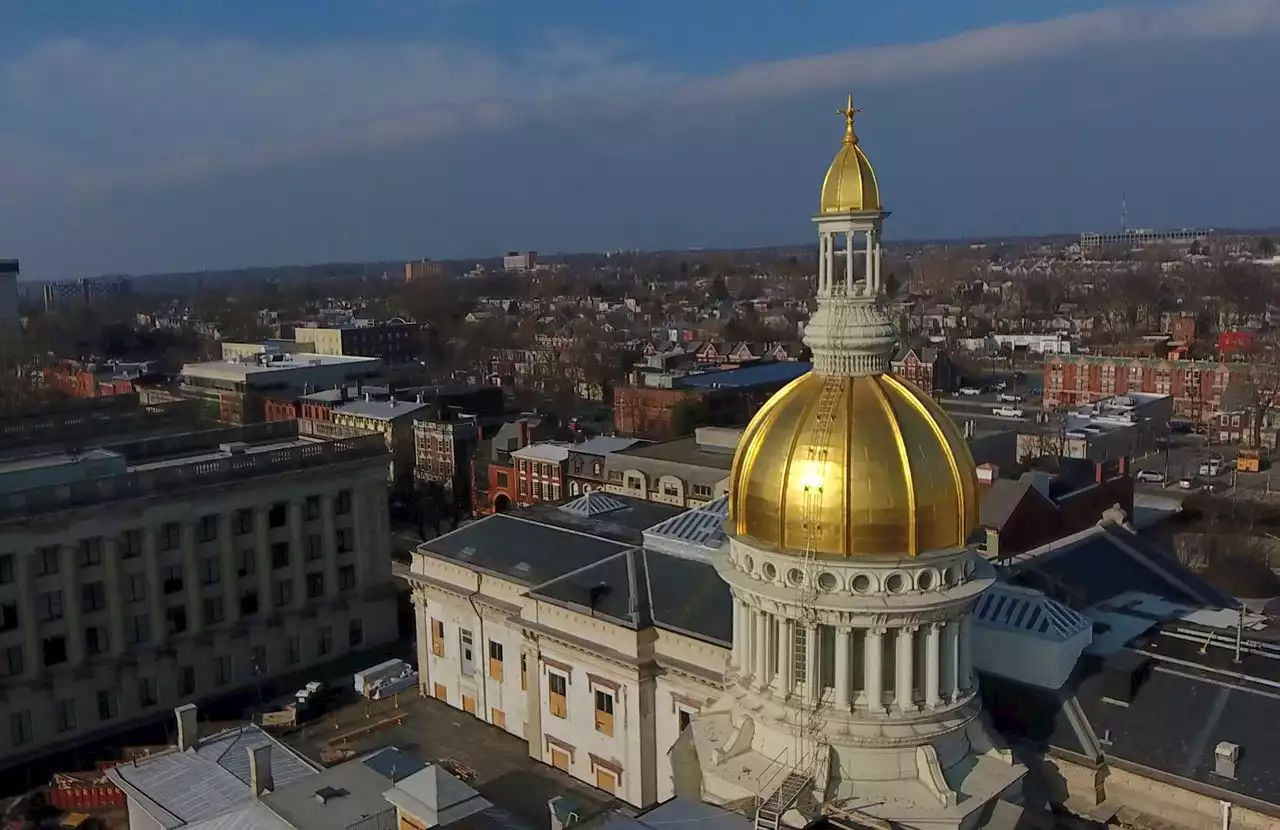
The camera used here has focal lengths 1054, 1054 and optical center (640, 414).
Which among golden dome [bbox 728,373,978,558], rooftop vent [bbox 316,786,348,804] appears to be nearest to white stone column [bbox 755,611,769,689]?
golden dome [bbox 728,373,978,558]

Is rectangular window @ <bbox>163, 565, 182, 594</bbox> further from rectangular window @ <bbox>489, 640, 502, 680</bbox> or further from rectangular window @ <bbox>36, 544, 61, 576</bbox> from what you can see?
rectangular window @ <bbox>489, 640, 502, 680</bbox>

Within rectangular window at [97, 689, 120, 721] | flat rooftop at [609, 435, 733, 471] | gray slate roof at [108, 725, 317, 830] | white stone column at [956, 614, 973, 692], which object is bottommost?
rectangular window at [97, 689, 120, 721]

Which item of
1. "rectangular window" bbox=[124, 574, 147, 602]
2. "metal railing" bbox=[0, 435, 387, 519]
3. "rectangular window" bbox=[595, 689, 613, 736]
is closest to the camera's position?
"rectangular window" bbox=[595, 689, 613, 736]

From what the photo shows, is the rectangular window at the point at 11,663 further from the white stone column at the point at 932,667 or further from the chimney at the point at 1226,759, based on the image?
the chimney at the point at 1226,759

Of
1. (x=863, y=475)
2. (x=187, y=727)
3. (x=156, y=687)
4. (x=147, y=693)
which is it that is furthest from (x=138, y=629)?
(x=863, y=475)

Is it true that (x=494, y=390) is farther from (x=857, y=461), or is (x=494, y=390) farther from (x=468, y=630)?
(x=857, y=461)

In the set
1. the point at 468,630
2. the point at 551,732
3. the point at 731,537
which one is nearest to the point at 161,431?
the point at 468,630

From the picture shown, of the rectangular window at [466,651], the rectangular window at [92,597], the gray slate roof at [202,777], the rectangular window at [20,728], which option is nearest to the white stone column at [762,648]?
the gray slate roof at [202,777]

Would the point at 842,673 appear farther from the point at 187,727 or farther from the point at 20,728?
the point at 20,728
